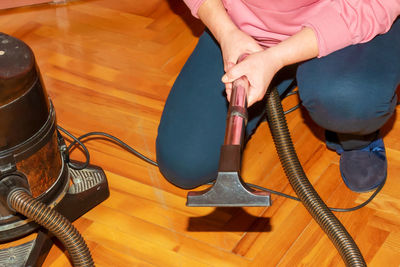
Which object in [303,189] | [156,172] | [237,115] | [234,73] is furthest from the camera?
[156,172]

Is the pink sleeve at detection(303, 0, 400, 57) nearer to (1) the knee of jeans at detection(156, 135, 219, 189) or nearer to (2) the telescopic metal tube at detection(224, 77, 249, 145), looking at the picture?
(2) the telescopic metal tube at detection(224, 77, 249, 145)

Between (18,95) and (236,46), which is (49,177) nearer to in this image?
(18,95)

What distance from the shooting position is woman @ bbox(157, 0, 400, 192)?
1329 millimetres

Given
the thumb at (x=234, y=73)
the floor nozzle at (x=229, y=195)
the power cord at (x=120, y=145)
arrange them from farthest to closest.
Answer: the power cord at (x=120, y=145) < the thumb at (x=234, y=73) < the floor nozzle at (x=229, y=195)

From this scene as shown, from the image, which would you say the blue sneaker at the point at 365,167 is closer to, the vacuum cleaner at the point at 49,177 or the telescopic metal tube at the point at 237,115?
the vacuum cleaner at the point at 49,177

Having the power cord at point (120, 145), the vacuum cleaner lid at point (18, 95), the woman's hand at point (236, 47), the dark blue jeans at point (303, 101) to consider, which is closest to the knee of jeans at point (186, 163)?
the dark blue jeans at point (303, 101)

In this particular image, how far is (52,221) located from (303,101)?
65 centimetres

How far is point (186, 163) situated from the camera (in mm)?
1537

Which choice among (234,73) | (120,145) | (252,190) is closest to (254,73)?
(234,73)

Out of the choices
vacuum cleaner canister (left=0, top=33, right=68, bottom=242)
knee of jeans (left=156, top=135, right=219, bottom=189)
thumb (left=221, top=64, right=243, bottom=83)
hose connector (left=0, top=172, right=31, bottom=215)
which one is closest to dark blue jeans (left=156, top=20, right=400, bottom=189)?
knee of jeans (left=156, top=135, right=219, bottom=189)

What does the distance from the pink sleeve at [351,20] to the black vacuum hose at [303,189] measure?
0.21m

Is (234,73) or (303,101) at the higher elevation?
(234,73)

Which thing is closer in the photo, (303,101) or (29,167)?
(29,167)

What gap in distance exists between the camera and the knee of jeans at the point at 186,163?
1540mm
